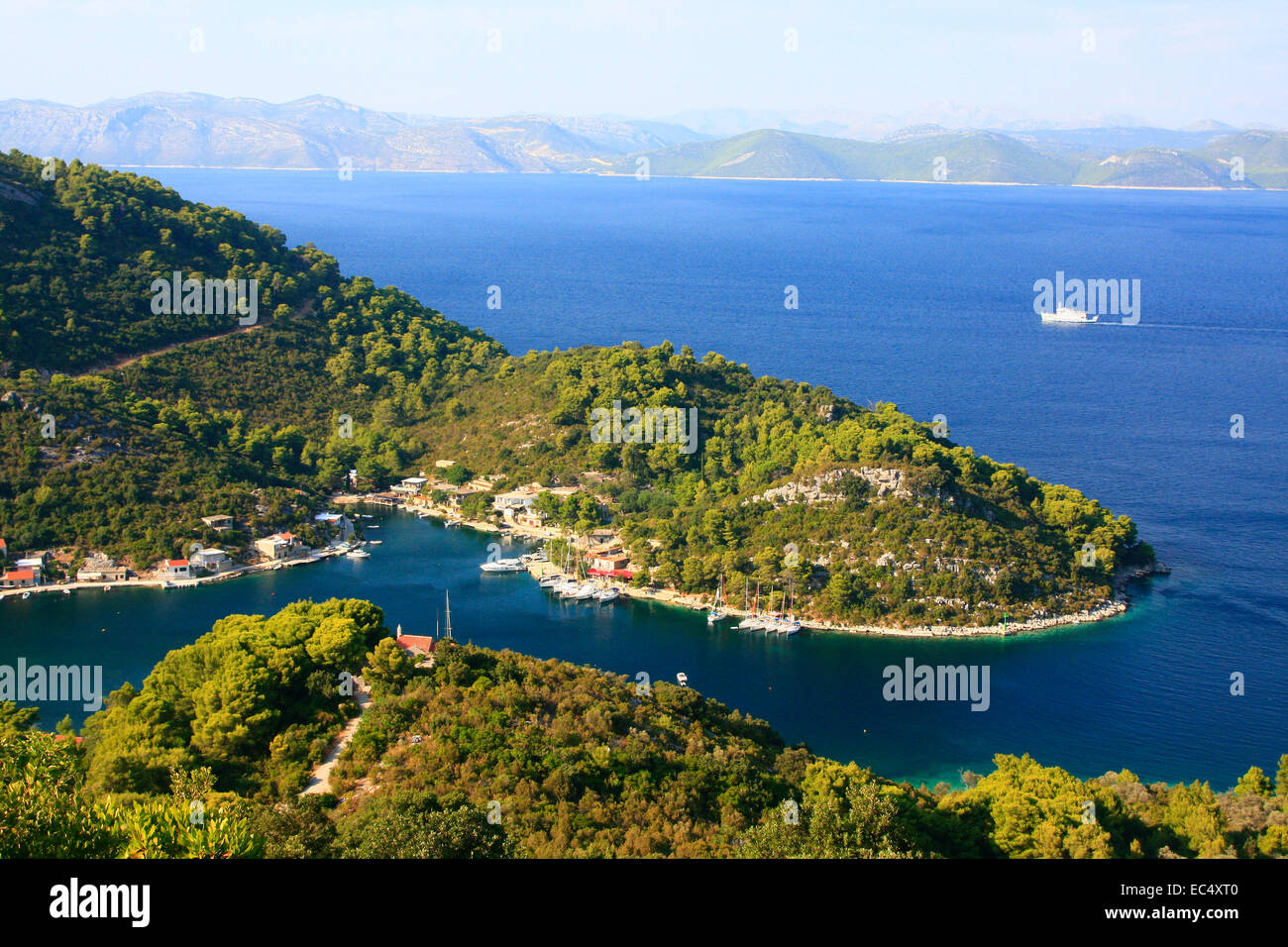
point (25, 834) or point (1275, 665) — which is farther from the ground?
point (25, 834)

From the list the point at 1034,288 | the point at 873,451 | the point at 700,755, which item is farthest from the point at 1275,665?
the point at 1034,288

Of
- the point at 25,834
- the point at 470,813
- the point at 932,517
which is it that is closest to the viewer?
the point at 25,834

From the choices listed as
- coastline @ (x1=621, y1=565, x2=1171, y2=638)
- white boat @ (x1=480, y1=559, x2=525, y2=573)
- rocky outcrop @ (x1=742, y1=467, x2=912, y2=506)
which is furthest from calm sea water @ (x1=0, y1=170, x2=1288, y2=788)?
rocky outcrop @ (x1=742, y1=467, x2=912, y2=506)

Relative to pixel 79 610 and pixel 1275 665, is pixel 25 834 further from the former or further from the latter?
pixel 1275 665

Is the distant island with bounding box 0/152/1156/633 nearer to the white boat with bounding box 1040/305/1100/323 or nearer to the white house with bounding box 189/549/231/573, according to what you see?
the white house with bounding box 189/549/231/573

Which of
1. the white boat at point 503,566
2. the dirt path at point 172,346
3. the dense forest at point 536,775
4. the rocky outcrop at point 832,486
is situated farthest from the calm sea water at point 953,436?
the dirt path at point 172,346

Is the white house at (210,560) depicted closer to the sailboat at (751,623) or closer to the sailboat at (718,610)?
the sailboat at (718,610)
